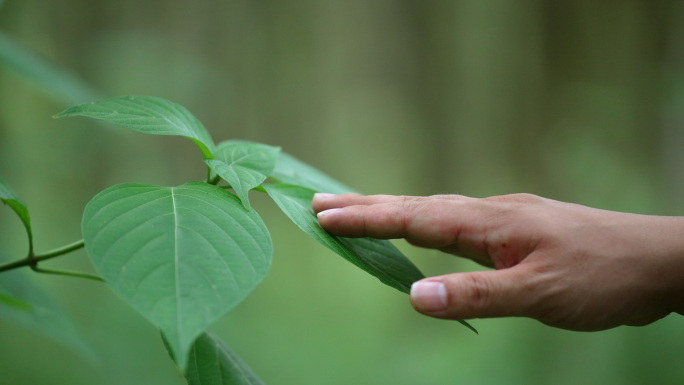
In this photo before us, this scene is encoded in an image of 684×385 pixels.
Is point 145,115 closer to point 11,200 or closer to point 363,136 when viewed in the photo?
point 11,200

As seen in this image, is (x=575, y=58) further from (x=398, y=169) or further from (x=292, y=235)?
(x=292, y=235)

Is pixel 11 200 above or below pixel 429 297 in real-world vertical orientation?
below

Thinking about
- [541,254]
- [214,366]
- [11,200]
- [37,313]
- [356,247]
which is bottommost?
[37,313]

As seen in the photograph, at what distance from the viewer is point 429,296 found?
676mm

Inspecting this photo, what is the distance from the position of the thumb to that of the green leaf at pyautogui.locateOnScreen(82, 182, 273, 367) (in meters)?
0.23

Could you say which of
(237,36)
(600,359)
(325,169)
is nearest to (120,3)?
(237,36)

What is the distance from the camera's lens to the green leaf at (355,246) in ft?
2.25

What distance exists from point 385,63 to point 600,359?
3.10 metres

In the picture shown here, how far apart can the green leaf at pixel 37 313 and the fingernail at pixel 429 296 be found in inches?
29.6

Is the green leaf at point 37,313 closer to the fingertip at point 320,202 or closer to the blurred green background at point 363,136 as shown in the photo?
the fingertip at point 320,202

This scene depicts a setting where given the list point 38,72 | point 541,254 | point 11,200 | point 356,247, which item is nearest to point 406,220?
point 356,247

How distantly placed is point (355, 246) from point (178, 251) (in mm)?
359

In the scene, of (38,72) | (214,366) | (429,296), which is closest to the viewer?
(429,296)

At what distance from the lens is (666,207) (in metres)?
3.85
